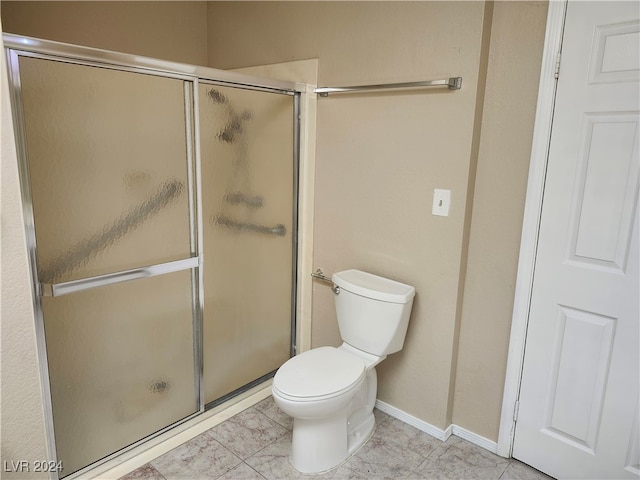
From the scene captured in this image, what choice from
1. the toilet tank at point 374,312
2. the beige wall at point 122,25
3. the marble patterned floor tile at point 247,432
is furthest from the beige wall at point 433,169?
the beige wall at point 122,25

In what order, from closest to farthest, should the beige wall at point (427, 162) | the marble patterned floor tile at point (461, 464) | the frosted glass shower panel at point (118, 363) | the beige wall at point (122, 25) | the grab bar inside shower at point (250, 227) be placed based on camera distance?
the frosted glass shower panel at point (118, 363), the beige wall at point (427, 162), the marble patterned floor tile at point (461, 464), the grab bar inside shower at point (250, 227), the beige wall at point (122, 25)

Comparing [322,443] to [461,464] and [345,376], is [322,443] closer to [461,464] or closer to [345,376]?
[345,376]

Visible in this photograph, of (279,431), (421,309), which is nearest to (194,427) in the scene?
(279,431)

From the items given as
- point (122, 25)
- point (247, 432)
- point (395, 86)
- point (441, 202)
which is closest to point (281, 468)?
point (247, 432)

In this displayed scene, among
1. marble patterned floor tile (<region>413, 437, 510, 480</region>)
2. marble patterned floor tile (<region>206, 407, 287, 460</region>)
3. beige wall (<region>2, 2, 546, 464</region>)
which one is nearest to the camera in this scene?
beige wall (<region>2, 2, 546, 464</region>)

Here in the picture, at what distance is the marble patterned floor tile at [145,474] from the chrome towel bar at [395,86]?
1882 millimetres

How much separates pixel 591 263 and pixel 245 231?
1.53m

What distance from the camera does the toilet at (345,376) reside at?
1760mm

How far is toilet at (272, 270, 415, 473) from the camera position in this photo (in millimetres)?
1760

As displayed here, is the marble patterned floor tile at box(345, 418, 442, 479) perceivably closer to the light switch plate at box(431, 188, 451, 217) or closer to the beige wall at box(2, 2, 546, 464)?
the beige wall at box(2, 2, 546, 464)

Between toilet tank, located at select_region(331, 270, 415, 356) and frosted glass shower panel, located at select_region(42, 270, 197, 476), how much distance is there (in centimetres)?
73

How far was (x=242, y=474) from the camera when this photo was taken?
6.07ft

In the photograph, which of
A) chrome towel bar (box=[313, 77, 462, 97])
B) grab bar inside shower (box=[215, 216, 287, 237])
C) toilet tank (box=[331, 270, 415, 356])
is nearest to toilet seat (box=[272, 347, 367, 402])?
toilet tank (box=[331, 270, 415, 356])

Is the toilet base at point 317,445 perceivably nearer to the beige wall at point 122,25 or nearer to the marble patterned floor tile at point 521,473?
the marble patterned floor tile at point 521,473
